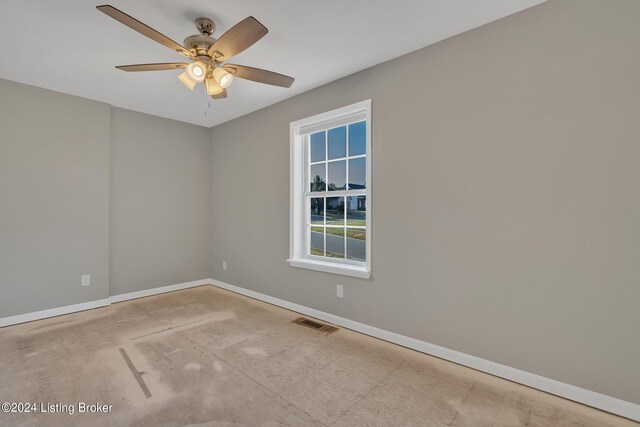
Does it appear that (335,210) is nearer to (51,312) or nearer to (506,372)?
(506,372)

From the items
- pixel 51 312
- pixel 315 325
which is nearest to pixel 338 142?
pixel 315 325

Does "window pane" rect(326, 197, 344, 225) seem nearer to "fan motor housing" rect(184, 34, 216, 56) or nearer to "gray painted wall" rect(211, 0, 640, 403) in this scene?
"gray painted wall" rect(211, 0, 640, 403)

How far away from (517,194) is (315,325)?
2.16 metres

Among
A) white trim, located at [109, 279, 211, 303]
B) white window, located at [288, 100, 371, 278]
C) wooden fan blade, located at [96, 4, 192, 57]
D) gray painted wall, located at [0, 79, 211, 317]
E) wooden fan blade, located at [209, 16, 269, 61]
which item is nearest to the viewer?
wooden fan blade, located at [96, 4, 192, 57]

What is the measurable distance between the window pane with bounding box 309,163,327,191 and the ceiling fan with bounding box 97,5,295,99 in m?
1.31

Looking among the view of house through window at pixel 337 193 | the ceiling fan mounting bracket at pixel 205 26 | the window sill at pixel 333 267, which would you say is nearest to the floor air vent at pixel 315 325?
the window sill at pixel 333 267

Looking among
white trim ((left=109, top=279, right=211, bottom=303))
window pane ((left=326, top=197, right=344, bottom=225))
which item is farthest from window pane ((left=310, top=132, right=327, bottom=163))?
white trim ((left=109, top=279, right=211, bottom=303))

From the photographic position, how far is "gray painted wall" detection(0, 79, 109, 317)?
3105 millimetres

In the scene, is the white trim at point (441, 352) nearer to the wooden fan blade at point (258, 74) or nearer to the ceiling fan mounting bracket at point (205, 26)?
the wooden fan blade at point (258, 74)

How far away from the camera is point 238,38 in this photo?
177cm

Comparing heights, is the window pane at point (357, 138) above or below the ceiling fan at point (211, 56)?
below

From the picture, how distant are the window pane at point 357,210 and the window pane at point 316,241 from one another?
474 millimetres

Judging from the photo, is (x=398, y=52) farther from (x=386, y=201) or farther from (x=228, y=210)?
(x=228, y=210)

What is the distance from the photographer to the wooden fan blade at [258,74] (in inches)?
83.8
